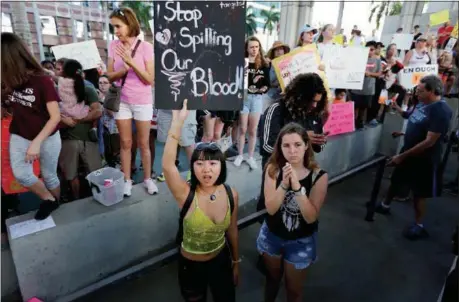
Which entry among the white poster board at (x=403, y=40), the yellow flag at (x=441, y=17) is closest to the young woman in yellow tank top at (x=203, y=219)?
the yellow flag at (x=441, y=17)

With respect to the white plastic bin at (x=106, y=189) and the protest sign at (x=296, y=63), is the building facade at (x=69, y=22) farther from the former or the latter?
the white plastic bin at (x=106, y=189)

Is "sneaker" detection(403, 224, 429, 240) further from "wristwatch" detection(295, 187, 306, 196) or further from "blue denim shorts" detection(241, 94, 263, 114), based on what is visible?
"wristwatch" detection(295, 187, 306, 196)

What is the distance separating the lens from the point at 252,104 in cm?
424

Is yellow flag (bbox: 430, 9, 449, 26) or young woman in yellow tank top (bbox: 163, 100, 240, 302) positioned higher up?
yellow flag (bbox: 430, 9, 449, 26)

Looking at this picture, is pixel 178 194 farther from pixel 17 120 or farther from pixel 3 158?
pixel 3 158

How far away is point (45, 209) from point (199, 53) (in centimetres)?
191

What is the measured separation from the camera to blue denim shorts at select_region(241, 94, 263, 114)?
419 cm

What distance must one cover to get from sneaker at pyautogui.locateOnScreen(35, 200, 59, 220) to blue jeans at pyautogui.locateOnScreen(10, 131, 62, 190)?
18 cm

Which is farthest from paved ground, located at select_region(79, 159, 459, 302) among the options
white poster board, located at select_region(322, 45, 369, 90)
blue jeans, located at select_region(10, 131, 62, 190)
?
white poster board, located at select_region(322, 45, 369, 90)

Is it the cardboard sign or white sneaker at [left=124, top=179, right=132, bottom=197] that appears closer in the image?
the cardboard sign

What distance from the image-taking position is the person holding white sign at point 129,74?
2.63m

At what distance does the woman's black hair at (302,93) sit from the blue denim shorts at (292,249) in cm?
108

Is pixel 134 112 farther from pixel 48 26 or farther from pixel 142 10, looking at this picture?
pixel 142 10

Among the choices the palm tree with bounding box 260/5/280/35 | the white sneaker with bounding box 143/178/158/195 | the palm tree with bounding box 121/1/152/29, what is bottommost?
the white sneaker with bounding box 143/178/158/195
